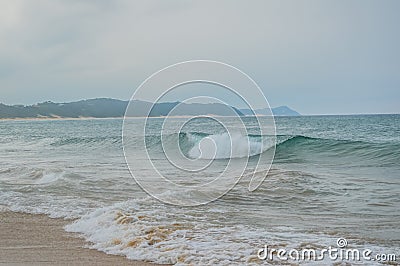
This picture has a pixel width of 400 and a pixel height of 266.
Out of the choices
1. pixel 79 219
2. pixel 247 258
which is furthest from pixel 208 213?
pixel 247 258

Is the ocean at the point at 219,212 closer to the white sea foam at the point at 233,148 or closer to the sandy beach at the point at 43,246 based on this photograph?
the sandy beach at the point at 43,246

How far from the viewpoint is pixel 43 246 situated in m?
5.93

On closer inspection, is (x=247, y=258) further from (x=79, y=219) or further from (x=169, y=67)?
(x=79, y=219)

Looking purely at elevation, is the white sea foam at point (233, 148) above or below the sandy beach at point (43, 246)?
above

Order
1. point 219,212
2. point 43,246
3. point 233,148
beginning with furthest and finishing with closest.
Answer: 1. point 233,148
2. point 219,212
3. point 43,246

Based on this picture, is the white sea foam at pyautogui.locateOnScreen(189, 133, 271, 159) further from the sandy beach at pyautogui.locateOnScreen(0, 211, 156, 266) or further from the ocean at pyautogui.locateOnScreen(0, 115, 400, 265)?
the sandy beach at pyautogui.locateOnScreen(0, 211, 156, 266)

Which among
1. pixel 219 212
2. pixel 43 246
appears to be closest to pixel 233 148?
pixel 219 212

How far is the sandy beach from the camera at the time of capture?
524 cm

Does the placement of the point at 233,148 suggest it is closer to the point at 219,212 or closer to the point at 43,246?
the point at 219,212

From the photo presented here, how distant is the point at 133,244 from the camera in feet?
19.1

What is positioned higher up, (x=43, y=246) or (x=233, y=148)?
(x=233, y=148)

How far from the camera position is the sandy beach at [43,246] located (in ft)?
17.2

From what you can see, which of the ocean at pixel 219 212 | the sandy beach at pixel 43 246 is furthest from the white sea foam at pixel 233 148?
the sandy beach at pixel 43 246

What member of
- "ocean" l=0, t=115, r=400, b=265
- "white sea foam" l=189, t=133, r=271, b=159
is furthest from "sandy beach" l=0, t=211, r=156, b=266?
"white sea foam" l=189, t=133, r=271, b=159
